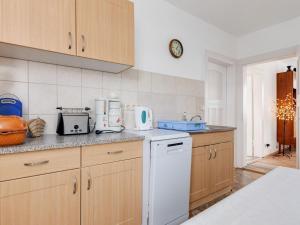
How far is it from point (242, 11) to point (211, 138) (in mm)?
1927

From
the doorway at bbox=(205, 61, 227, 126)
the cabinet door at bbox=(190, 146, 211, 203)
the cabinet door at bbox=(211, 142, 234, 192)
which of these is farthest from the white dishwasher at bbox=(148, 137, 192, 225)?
the doorway at bbox=(205, 61, 227, 126)

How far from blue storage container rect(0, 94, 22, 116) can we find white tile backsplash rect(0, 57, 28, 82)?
155 millimetres

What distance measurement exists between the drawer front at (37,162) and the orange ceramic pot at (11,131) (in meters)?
0.09

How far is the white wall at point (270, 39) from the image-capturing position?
3.01m

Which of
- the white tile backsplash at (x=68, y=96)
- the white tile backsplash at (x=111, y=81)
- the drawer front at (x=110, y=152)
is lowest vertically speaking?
the drawer front at (x=110, y=152)

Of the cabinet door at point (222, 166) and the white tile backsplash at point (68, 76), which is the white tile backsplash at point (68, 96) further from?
the cabinet door at point (222, 166)

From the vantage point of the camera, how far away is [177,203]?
6.06ft

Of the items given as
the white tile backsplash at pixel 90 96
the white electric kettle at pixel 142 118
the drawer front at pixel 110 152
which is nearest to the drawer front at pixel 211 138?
the white electric kettle at pixel 142 118

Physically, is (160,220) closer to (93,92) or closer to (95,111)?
(95,111)

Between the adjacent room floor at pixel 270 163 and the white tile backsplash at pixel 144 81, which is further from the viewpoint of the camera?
the adjacent room floor at pixel 270 163

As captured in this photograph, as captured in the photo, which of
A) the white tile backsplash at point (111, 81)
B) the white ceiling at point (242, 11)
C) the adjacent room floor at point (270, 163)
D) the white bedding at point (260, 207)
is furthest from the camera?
the adjacent room floor at point (270, 163)

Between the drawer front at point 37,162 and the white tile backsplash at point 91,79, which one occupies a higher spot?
the white tile backsplash at point 91,79

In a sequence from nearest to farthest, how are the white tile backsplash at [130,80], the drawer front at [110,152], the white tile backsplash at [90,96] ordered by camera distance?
the drawer front at [110,152] < the white tile backsplash at [90,96] < the white tile backsplash at [130,80]

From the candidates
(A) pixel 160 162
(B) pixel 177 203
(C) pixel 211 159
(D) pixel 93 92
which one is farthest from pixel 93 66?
(C) pixel 211 159
